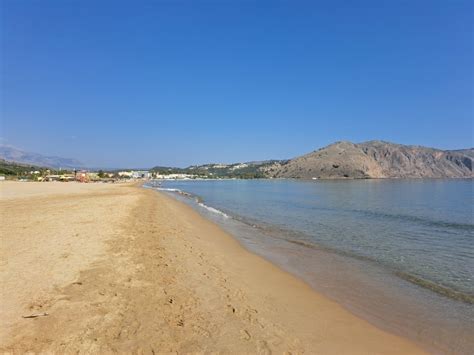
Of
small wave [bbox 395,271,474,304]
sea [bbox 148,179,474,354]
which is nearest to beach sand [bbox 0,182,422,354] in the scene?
sea [bbox 148,179,474,354]

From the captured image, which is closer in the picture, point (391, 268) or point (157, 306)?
point (157, 306)

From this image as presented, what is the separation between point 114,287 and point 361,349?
516cm

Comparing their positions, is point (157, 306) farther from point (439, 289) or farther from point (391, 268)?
point (391, 268)

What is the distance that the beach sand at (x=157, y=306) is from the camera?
17.3ft

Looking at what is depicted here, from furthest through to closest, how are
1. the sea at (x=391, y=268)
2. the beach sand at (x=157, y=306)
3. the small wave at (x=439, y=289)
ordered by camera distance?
the small wave at (x=439, y=289), the sea at (x=391, y=268), the beach sand at (x=157, y=306)

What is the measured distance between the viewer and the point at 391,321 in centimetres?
731

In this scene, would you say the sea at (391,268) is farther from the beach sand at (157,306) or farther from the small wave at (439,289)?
the beach sand at (157,306)

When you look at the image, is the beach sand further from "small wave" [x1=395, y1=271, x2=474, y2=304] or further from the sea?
"small wave" [x1=395, y1=271, x2=474, y2=304]

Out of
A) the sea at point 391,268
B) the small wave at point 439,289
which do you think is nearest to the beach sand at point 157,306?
the sea at point 391,268

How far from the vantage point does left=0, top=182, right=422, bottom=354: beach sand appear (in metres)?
5.27

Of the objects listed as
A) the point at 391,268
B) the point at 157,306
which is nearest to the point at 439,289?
the point at 391,268

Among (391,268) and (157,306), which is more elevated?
(157,306)

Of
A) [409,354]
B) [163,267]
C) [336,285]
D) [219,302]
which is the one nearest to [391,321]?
[409,354]

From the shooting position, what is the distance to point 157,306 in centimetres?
658
